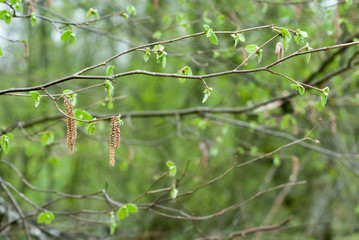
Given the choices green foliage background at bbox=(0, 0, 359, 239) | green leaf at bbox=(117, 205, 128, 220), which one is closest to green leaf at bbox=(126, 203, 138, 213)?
green leaf at bbox=(117, 205, 128, 220)

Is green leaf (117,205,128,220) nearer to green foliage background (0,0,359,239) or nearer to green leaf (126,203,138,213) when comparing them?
green leaf (126,203,138,213)

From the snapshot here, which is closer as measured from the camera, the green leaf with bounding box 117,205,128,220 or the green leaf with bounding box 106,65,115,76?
the green leaf with bounding box 106,65,115,76

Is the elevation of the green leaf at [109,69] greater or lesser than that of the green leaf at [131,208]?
greater

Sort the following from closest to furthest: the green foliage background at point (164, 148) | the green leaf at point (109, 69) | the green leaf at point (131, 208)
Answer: the green leaf at point (109, 69) → the green leaf at point (131, 208) → the green foliage background at point (164, 148)

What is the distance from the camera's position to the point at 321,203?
26.7ft

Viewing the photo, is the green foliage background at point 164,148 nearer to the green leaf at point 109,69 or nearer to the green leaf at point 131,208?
the green leaf at point 131,208

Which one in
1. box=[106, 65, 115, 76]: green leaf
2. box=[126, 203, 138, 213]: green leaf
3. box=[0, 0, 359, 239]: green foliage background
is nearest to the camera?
box=[106, 65, 115, 76]: green leaf

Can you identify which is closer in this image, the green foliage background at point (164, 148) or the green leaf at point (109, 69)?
the green leaf at point (109, 69)

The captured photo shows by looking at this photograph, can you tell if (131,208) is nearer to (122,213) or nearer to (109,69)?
(122,213)

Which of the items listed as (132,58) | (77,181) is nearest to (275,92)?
(132,58)

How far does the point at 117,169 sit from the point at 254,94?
140 inches

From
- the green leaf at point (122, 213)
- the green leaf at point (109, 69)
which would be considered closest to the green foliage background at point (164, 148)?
the green leaf at point (122, 213)

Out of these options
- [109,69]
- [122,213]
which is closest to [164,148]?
[122,213]

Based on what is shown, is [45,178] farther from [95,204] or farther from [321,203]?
[321,203]
